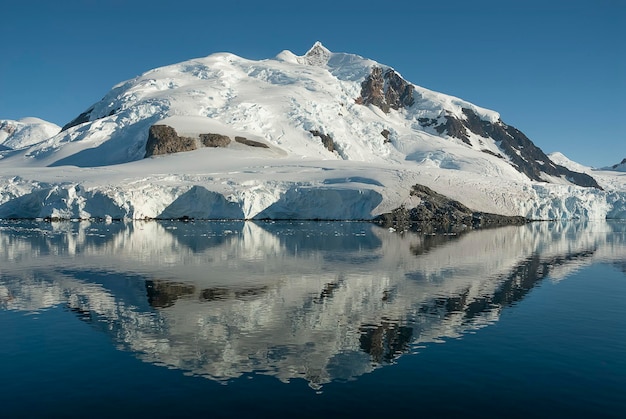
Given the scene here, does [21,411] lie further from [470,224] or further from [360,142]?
[360,142]

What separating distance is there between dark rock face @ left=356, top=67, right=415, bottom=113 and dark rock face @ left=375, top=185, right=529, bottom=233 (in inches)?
3392

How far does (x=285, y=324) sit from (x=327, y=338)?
8.06 ft

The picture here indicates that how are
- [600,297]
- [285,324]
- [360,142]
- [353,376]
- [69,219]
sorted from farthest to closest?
[360,142], [69,219], [600,297], [285,324], [353,376]

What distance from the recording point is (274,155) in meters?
115

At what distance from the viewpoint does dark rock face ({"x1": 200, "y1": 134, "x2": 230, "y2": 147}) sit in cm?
11600

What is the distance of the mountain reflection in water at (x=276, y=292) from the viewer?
18156 millimetres

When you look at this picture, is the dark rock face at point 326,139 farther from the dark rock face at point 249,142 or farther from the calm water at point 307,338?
the calm water at point 307,338

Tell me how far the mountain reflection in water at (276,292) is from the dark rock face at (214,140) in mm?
63704

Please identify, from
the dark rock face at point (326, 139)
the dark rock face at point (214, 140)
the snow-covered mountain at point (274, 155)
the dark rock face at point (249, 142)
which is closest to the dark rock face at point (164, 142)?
the snow-covered mountain at point (274, 155)

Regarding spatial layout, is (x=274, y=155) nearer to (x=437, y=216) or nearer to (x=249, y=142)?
(x=249, y=142)

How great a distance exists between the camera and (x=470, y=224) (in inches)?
3538

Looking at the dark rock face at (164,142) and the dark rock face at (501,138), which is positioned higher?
the dark rock face at (501,138)

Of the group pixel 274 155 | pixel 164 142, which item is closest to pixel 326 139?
pixel 274 155

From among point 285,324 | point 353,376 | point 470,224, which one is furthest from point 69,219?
point 353,376
